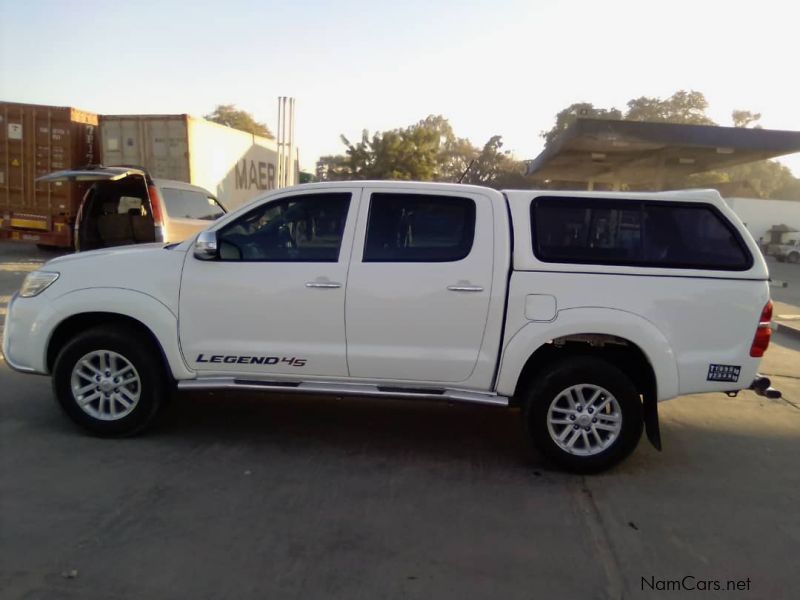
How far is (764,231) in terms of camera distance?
38.4 meters

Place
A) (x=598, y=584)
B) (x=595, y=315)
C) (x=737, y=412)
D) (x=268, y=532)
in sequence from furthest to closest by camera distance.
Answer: (x=737, y=412) → (x=595, y=315) → (x=268, y=532) → (x=598, y=584)

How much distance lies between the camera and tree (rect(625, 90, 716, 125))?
160 ft

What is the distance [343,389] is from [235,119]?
4486 centimetres

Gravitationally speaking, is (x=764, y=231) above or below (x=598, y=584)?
above

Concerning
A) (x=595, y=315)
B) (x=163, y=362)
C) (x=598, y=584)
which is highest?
(x=595, y=315)

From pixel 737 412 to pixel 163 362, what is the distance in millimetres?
5196

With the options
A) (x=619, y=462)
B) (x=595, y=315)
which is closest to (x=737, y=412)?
(x=619, y=462)

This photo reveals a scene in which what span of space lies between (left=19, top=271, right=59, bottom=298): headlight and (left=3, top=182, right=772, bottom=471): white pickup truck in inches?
0.6

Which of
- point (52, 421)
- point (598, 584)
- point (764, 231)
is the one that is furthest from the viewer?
point (764, 231)

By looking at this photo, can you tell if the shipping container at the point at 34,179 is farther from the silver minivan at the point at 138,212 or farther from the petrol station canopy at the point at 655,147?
the petrol station canopy at the point at 655,147

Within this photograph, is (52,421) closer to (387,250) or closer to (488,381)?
(387,250)

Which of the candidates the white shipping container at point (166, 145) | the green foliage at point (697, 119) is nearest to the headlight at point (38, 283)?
the white shipping container at point (166, 145)

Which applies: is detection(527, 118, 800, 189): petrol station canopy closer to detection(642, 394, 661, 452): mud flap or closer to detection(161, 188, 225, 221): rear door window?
detection(161, 188, 225, 221): rear door window

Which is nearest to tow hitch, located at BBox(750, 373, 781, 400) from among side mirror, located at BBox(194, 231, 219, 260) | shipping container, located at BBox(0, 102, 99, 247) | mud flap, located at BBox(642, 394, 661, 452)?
mud flap, located at BBox(642, 394, 661, 452)
